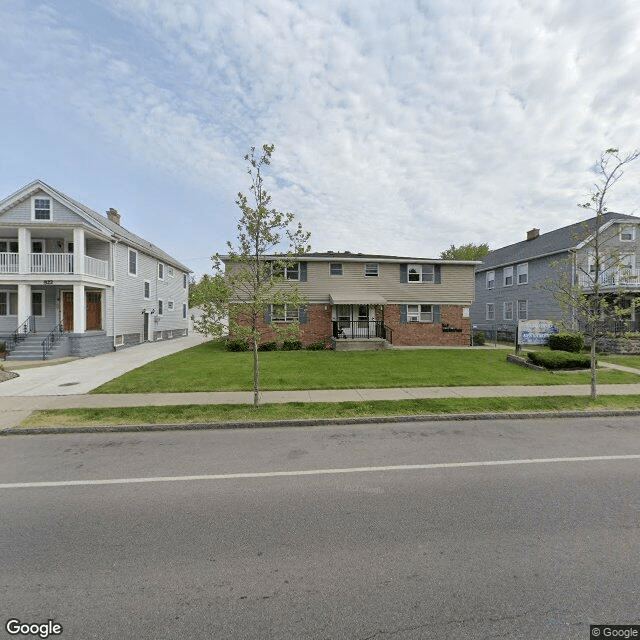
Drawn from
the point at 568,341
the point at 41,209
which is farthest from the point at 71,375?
the point at 568,341

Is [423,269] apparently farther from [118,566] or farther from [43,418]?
[118,566]

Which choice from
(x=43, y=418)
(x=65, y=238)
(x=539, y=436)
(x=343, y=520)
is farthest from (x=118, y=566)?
(x=65, y=238)

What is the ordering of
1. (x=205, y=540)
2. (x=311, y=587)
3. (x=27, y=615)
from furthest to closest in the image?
1. (x=205, y=540)
2. (x=311, y=587)
3. (x=27, y=615)

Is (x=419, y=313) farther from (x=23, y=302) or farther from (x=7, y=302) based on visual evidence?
(x=7, y=302)

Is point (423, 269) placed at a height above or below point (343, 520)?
above

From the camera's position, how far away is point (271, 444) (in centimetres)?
665

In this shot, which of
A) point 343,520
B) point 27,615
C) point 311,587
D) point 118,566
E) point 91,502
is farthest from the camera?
point 91,502

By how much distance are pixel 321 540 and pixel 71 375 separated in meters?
13.3

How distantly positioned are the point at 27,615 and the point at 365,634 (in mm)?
2617

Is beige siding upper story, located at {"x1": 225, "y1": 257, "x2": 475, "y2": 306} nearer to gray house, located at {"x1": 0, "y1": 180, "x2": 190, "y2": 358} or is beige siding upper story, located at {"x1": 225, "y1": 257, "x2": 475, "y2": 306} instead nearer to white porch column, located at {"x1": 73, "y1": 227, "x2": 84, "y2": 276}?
gray house, located at {"x1": 0, "y1": 180, "x2": 190, "y2": 358}

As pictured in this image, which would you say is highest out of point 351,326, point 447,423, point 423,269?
point 423,269

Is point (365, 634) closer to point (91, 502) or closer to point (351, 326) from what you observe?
point (91, 502)

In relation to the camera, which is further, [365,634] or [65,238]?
[65,238]

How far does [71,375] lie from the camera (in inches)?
523
